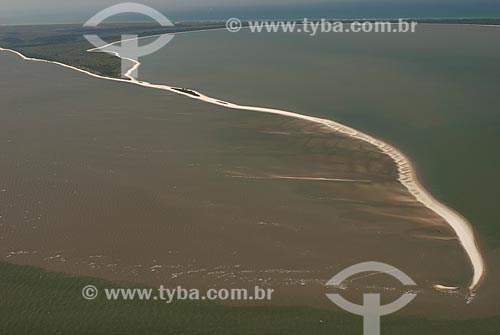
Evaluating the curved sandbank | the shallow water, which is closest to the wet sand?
the curved sandbank

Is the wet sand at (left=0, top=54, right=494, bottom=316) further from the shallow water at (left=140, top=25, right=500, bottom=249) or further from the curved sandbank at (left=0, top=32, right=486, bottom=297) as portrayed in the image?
the shallow water at (left=140, top=25, right=500, bottom=249)

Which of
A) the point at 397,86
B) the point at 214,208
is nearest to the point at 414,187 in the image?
the point at 214,208

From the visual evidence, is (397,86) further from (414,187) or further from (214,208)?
(214,208)

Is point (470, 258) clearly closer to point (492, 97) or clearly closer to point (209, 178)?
point (209, 178)

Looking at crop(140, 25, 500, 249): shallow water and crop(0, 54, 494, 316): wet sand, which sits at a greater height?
crop(140, 25, 500, 249): shallow water

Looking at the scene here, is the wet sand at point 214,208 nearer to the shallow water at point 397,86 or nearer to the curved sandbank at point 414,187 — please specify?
the curved sandbank at point 414,187

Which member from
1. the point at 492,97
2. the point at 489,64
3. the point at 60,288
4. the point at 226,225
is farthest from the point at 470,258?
the point at 489,64

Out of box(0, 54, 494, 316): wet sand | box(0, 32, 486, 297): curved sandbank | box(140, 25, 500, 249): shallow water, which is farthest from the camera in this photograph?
box(140, 25, 500, 249): shallow water

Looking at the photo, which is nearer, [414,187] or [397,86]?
[414,187]
